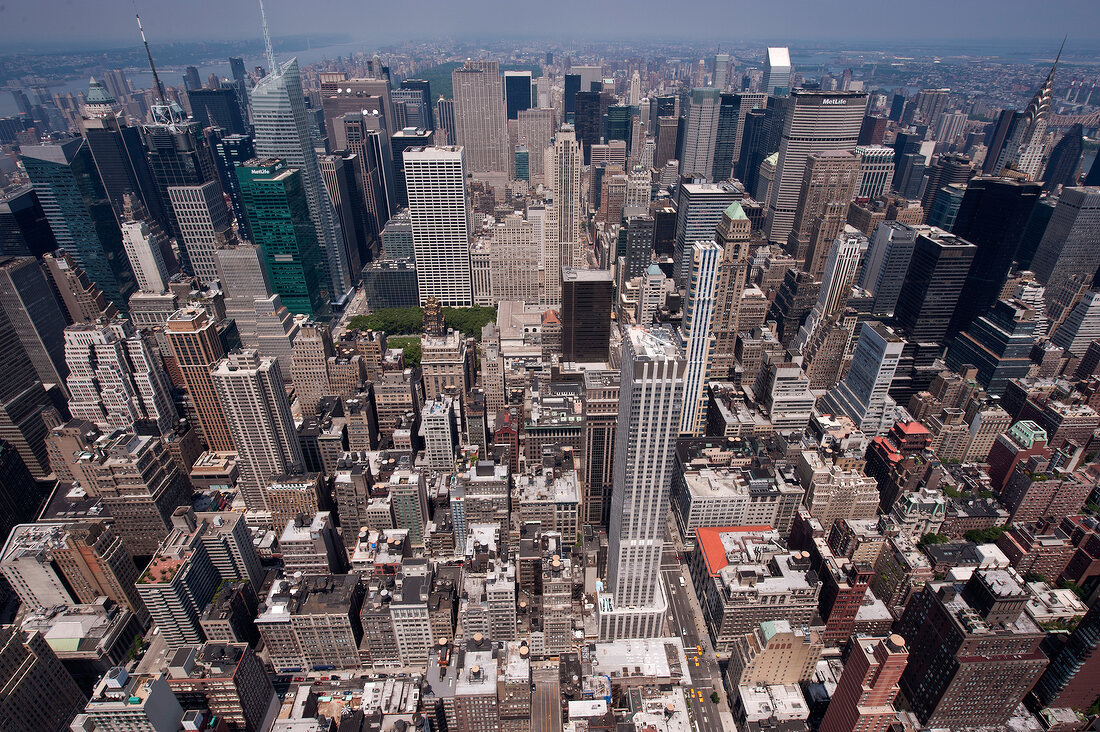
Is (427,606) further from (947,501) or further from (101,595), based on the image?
(947,501)

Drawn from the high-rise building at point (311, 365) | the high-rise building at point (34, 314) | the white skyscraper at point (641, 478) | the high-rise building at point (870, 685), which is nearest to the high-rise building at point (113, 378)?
the high-rise building at point (34, 314)

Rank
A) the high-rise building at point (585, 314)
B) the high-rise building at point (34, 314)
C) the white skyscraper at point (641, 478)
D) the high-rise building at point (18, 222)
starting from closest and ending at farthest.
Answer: the white skyscraper at point (641, 478) → the high-rise building at point (34, 314) → the high-rise building at point (585, 314) → the high-rise building at point (18, 222)

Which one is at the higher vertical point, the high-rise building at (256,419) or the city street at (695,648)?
the high-rise building at (256,419)

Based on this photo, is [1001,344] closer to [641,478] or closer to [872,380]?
[872,380]

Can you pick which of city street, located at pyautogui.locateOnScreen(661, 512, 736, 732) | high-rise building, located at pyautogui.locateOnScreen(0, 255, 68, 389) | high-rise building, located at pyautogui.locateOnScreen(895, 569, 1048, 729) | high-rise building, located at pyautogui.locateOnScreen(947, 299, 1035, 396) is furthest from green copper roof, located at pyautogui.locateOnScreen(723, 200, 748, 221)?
high-rise building, located at pyautogui.locateOnScreen(0, 255, 68, 389)

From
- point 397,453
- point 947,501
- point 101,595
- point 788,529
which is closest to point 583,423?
point 397,453

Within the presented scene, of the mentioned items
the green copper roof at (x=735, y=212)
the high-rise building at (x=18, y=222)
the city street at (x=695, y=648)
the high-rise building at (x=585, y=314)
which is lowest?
the city street at (x=695, y=648)

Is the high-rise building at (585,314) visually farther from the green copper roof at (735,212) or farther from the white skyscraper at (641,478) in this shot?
the white skyscraper at (641,478)

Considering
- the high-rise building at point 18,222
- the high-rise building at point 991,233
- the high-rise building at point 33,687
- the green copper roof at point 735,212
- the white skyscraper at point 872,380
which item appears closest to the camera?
the high-rise building at point 33,687

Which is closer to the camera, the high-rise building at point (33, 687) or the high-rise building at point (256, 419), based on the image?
the high-rise building at point (33, 687)
